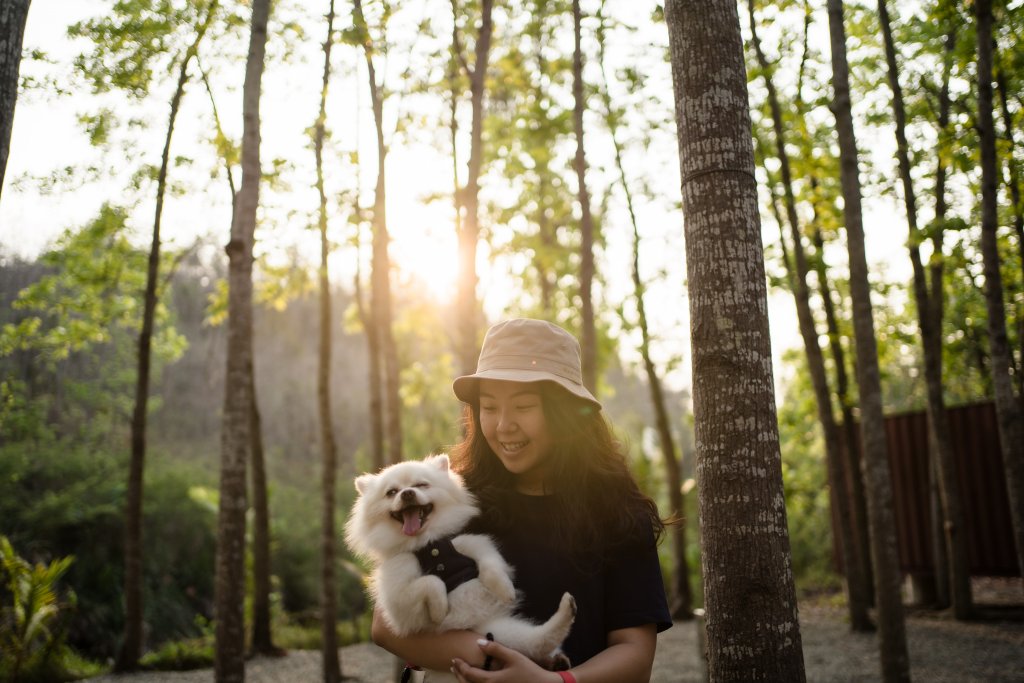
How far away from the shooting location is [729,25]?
3.05 meters

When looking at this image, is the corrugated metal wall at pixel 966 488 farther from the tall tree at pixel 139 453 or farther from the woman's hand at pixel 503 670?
the tall tree at pixel 139 453

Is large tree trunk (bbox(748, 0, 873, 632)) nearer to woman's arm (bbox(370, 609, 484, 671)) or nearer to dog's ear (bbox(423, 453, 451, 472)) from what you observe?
dog's ear (bbox(423, 453, 451, 472))

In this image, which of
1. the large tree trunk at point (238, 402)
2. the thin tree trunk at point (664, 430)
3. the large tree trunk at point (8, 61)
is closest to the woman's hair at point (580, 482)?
the large tree trunk at point (8, 61)

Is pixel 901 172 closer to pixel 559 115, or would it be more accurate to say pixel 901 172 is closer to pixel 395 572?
pixel 559 115

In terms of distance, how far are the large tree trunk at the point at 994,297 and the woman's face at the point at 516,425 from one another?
7.61m

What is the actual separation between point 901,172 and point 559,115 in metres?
6.58

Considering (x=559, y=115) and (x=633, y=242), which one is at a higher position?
(x=559, y=115)

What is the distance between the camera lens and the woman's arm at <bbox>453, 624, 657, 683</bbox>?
229cm

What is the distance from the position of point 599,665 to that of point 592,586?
1.07 ft

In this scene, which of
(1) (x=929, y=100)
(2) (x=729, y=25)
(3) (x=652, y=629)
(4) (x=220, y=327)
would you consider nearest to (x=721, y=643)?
(3) (x=652, y=629)

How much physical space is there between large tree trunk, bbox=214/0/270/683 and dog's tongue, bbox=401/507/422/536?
5.46m

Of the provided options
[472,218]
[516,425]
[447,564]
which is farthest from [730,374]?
[472,218]

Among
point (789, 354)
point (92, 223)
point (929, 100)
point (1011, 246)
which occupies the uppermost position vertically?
point (929, 100)

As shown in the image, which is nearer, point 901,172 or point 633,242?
point 901,172
